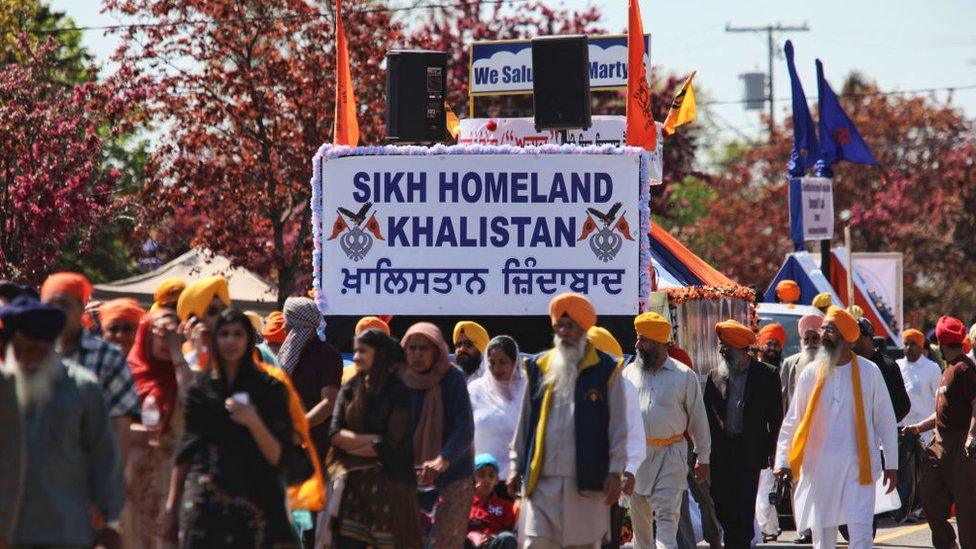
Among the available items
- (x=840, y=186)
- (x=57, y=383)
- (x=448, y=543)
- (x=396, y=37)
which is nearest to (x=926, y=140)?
(x=840, y=186)

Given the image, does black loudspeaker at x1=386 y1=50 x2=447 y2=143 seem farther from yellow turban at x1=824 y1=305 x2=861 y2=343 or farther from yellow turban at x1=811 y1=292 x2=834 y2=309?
yellow turban at x1=824 y1=305 x2=861 y2=343

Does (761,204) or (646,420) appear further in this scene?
(761,204)

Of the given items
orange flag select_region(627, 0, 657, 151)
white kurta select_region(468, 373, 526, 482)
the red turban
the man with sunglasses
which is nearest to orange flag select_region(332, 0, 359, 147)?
orange flag select_region(627, 0, 657, 151)

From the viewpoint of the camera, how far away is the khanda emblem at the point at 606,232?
14570mm

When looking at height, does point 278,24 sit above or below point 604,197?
above

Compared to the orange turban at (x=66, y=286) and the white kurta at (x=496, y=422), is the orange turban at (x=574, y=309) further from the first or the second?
the orange turban at (x=66, y=286)

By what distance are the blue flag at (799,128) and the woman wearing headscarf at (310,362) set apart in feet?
51.2

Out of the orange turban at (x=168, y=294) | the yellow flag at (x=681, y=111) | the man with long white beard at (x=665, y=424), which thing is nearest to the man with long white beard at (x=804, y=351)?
the man with long white beard at (x=665, y=424)

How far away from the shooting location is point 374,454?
917 cm

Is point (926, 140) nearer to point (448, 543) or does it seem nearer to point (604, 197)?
point (604, 197)

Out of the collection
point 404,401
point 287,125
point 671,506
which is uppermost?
point 287,125

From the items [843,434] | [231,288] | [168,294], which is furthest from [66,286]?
[231,288]

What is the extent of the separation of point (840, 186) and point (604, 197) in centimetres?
3230

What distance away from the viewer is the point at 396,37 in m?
26.7
